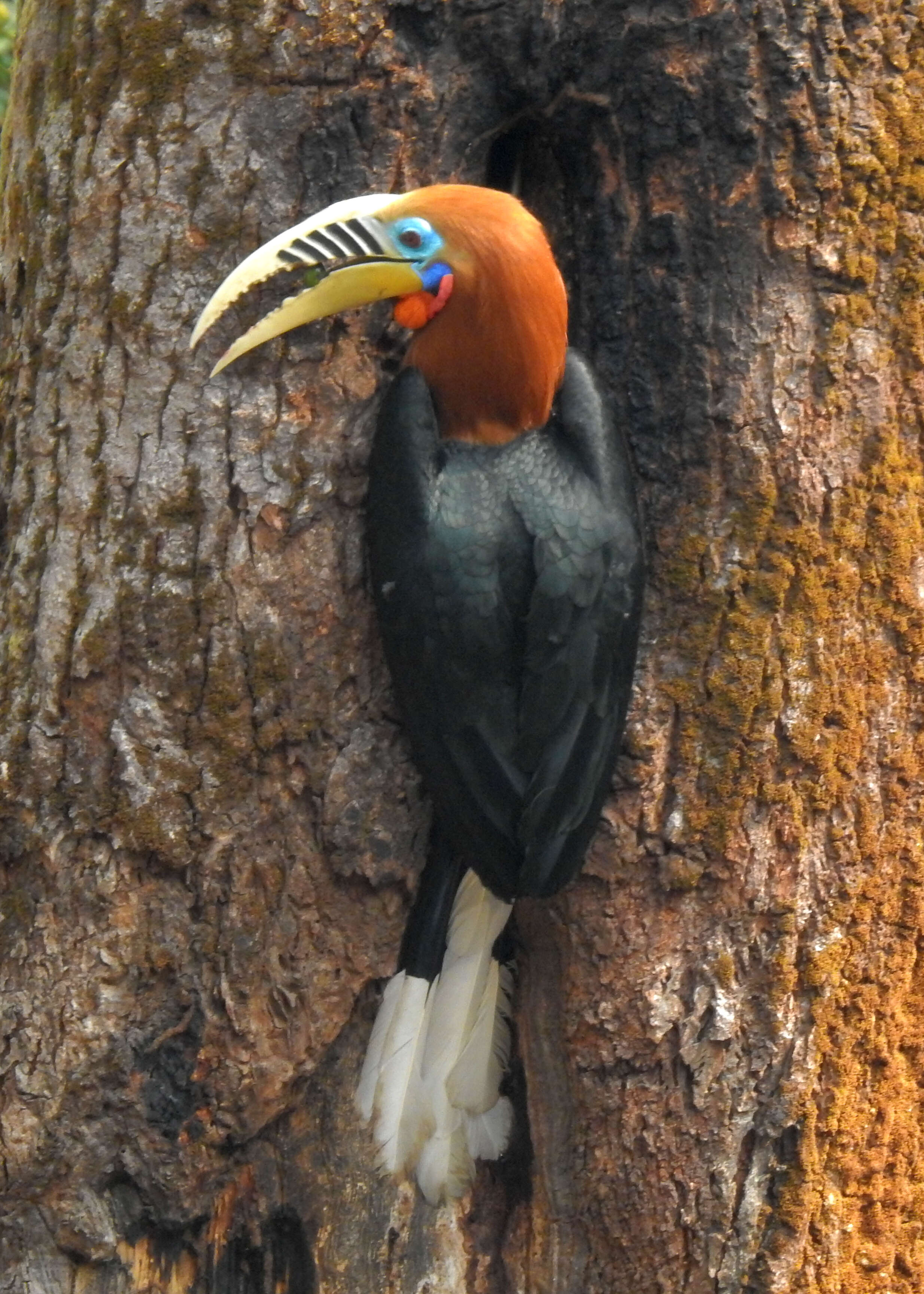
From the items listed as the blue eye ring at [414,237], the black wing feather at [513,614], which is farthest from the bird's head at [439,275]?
the black wing feather at [513,614]

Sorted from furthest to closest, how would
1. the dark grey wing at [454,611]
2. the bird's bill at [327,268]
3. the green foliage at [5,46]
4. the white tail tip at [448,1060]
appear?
the green foliage at [5,46] → the white tail tip at [448,1060] → the dark grey wing at [454,611] → the bird's bill at [327,268]

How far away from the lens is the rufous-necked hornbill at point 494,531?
1.90 m

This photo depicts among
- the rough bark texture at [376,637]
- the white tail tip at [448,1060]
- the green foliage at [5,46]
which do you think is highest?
the green foliage at [5,46]

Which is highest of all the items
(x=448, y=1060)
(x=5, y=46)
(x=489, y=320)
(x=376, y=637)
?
(x=5, y=46)

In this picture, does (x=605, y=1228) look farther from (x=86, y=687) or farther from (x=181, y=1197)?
(x=86, y=687)

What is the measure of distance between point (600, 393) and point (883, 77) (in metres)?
0.72

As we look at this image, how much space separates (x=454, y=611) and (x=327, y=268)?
1.79ft

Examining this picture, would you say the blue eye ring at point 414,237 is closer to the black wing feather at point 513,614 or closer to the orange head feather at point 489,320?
the orange head feather at point 489,320

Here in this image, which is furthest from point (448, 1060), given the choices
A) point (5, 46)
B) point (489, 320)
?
point (5, 46)

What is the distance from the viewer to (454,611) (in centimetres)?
198

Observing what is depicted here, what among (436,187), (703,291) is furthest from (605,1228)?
(436,187)

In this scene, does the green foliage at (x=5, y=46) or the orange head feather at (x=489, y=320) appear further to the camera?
the green foliage at (x=5, y=46)

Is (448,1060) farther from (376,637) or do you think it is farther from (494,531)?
(494,531)

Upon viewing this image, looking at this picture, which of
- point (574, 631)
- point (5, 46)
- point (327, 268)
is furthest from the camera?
point (5, 46)
